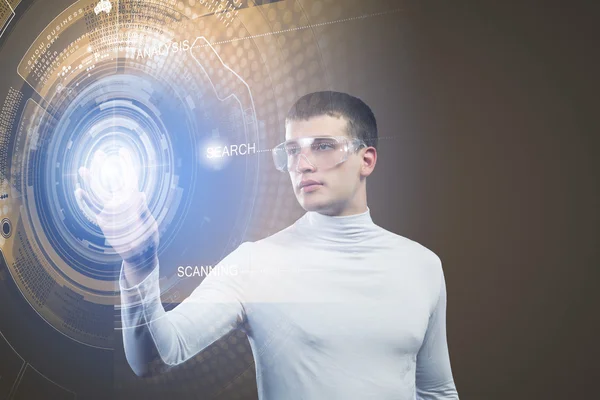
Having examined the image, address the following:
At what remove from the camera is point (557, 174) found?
3.62 feet

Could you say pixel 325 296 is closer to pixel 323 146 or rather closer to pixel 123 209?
pixel 323 146

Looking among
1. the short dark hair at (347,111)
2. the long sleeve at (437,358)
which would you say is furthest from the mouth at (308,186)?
the long sleeve at (437,358)

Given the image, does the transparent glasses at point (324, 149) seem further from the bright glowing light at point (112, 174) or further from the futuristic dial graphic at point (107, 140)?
the bright glowing light at point (112, 174)

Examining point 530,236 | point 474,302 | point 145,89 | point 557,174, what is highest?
point 145,89

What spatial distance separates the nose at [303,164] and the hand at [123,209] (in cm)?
40

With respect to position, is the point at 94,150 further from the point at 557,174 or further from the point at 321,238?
the point at 557,174

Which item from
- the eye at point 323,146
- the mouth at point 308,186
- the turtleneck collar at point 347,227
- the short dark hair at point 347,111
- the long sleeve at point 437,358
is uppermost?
the short dark hair at point 347,111

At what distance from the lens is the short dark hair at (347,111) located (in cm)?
123

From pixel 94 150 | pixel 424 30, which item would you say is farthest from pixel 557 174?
pixel 94 150

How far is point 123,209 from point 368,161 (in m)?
0.66

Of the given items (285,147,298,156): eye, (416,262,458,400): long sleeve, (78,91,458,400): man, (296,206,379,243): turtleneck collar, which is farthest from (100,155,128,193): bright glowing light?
(416,262,458,400): long sleeve

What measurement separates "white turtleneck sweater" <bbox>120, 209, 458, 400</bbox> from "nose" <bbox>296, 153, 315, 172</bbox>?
0.32 ft

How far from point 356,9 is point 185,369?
948 millimetres

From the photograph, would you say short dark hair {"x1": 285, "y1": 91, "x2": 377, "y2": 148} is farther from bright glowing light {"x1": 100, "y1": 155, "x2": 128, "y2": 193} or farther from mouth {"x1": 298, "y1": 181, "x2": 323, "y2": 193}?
bright glowing light {"x1": 100, "y1": 155, "x2": 128, "y2": 193}
